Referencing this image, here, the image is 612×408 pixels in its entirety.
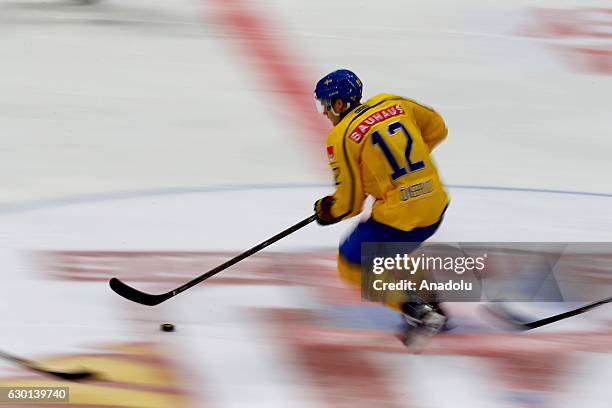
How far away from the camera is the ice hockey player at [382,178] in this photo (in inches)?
172

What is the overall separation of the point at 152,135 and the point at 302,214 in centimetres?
165

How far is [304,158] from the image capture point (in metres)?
7.11

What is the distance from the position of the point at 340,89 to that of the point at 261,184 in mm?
2265

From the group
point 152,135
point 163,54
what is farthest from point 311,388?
point 163,54

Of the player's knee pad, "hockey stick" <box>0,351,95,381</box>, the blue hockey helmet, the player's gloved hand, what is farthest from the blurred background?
the blue hockey helmet

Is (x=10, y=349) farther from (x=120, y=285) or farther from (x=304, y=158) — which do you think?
(x=304, y=158)

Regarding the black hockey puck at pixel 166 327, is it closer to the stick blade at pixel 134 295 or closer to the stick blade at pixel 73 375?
the stick blade at pixel 134 295

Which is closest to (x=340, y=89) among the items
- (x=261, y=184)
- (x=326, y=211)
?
(x=326, y=211)

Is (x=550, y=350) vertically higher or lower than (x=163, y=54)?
lower

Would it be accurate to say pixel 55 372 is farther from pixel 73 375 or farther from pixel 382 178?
pixel 382 178

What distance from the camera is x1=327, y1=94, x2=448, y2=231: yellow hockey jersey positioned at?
14.3 feet

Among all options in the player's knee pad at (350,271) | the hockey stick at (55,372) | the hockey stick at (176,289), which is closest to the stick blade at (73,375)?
the hockey stick at (55,372)

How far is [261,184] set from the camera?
6.70 meters

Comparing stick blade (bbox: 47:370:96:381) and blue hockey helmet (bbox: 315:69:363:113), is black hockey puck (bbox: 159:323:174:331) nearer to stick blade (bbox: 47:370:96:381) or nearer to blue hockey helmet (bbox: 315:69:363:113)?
stick blade (bbox: 47:370:96:381)
